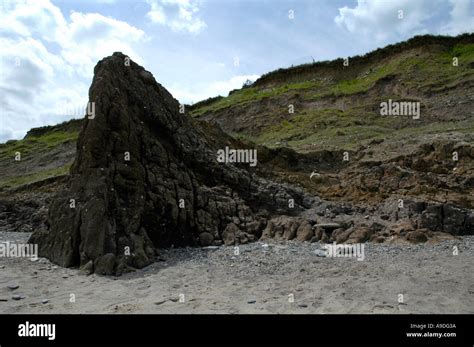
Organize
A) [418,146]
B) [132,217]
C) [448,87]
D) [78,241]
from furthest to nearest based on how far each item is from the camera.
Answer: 1. [448,87]
2. [418,146]
3. [132,217]
4. [78,241]

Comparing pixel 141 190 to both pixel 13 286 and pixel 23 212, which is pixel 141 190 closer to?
pixel 13 286

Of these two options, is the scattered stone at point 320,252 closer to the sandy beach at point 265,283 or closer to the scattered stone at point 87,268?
the sandy beach at point 265,283

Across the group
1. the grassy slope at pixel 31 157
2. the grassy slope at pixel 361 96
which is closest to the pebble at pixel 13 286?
the grassy slope at pixel 361 96

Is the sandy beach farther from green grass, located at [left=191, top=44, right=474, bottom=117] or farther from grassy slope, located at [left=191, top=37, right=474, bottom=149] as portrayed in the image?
green grass, located at [left=191, top=44, right=474, bottom=117]

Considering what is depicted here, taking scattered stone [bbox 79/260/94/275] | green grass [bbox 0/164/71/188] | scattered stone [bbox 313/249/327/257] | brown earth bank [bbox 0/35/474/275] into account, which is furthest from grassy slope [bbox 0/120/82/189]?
scattered stone [bbox 313/249/327/257]

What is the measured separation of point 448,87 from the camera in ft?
107

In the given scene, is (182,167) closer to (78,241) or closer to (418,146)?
(78,241)

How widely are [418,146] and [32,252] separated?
18.5 m

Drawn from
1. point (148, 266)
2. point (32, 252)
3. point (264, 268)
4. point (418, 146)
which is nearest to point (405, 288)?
point (264, 268)

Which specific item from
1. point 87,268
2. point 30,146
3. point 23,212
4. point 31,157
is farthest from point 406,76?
point 30,146

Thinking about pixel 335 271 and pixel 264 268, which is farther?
pixel 264 268

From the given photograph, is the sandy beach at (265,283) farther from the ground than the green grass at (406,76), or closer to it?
→ closer to it

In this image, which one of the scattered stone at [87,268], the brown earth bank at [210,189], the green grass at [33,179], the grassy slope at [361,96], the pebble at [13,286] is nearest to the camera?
the pebble at [13,286]

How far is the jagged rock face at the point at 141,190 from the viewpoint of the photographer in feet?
42.0
